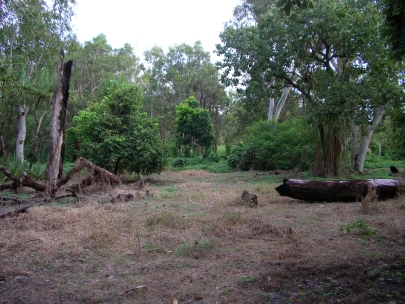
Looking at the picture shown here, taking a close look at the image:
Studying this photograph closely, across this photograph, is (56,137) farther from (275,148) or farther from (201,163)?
(201,163)

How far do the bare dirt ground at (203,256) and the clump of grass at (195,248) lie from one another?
2 cm

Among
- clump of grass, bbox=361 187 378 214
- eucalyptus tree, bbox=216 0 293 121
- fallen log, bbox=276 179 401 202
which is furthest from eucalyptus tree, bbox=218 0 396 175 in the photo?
clump of grass, bbox=361 187 378 214

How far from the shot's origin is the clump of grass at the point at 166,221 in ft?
22.6

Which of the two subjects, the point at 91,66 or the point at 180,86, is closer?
the point at 91,66

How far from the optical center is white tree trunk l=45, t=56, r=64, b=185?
41.2 ft

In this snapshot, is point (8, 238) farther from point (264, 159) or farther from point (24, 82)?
point (264, 159)

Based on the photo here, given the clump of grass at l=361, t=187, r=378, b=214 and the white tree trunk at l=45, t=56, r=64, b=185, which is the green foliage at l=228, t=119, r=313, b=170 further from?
the white tree trunk at l=45, t=56, r=64, b=185

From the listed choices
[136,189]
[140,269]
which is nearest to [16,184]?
[136,189]

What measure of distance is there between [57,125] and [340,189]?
950 cm

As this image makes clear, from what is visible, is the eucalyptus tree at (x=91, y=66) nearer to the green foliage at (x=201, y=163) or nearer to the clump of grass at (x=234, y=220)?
the green foliage at (x=201, y=163)

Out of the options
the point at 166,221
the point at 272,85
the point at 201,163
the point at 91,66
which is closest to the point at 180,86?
the point at 91,66

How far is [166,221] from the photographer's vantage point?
7059 mm

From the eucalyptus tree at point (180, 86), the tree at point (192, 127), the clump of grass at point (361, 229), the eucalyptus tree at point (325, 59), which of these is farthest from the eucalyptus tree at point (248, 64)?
the eucalyptus tree at point (180, 86)

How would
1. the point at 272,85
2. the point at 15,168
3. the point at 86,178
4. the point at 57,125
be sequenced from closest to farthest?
1. the point at 86,178
2. the point at 15,168
3. the point at 57,125
4. the point at 272,85
